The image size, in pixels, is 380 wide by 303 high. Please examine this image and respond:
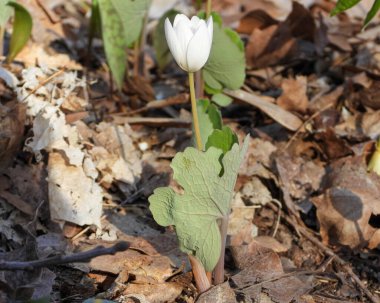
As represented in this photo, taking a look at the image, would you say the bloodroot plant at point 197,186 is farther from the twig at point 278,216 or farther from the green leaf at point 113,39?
the green leaf at point 113,39

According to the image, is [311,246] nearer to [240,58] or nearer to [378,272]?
[378,272]

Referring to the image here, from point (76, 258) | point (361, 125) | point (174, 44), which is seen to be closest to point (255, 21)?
point (361, 125)

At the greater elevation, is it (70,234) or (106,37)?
(106,37)

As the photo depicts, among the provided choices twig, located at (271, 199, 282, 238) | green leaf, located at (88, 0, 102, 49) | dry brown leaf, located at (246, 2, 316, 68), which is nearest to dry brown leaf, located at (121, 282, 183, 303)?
twig, located at (271, 199, 282, 238)

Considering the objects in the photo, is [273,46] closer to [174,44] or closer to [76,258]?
[174,44]

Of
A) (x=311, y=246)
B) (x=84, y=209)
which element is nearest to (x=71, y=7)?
(x=84, y=209)
